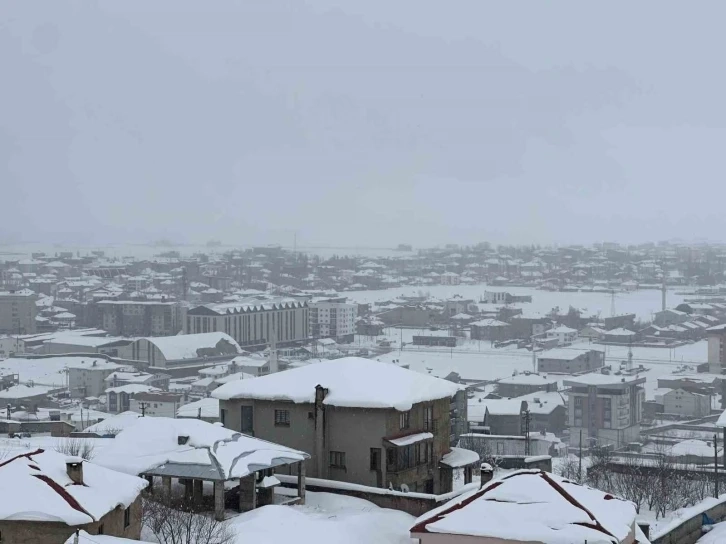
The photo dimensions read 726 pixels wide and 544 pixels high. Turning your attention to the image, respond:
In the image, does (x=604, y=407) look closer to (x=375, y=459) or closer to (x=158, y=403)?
(x=158, y=403)

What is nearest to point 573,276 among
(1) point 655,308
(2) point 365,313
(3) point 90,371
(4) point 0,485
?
(1) point 655,308

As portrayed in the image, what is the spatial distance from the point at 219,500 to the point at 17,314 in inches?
2106

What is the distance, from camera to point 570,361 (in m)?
41.2

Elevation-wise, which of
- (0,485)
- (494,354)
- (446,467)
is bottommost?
(494,354)

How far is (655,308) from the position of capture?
68375mm

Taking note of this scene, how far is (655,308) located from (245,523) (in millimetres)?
63545

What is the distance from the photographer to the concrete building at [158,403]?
29.0m

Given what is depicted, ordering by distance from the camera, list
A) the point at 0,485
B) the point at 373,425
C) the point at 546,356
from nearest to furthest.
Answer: the point at 0,485
the point at 373,425
the point at 546,356

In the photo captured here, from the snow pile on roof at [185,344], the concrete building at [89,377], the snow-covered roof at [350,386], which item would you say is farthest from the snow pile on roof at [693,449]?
the snow pile on roof at [185,344]

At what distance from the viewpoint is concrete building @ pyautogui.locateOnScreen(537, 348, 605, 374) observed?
41.0m

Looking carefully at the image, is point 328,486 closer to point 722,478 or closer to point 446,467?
point 446,467

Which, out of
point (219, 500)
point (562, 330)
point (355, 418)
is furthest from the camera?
point (562, 330)

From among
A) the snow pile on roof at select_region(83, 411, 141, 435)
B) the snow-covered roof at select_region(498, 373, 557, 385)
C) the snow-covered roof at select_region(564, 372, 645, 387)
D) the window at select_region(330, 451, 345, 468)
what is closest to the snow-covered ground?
the snow-covered roof at select_region(498, 373, 557, 385)

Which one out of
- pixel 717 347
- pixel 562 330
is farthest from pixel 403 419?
pixel 562 330
